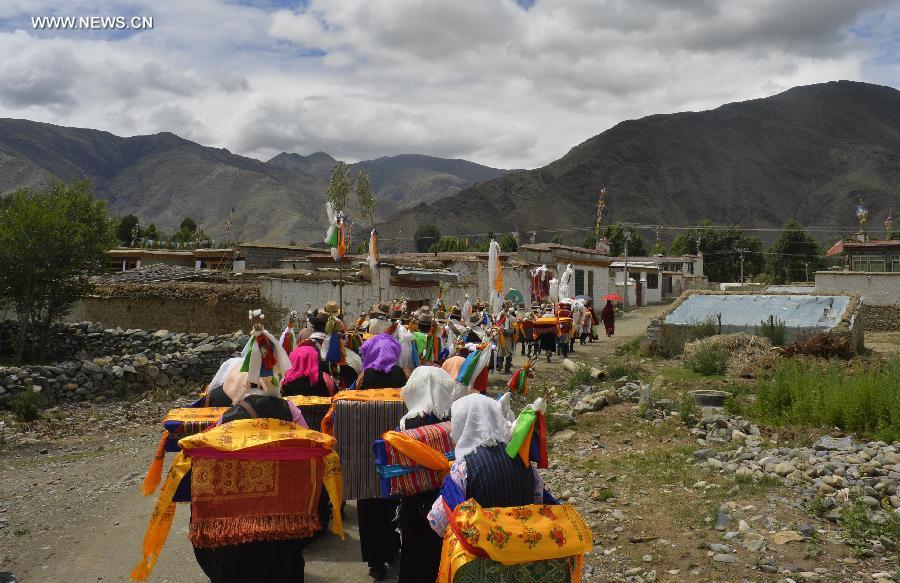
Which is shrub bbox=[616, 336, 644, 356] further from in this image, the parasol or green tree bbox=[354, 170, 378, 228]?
green tree bbox=[354, 170, 378, 228]

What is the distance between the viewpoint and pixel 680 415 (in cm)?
1084

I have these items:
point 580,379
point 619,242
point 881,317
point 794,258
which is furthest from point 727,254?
point 580,379

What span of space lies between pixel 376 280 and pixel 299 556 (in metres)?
17.0

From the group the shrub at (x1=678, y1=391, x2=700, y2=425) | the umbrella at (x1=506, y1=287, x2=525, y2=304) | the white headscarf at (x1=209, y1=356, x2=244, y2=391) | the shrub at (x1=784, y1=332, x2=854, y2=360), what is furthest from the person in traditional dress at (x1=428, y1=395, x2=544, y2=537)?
the umbrella at (x1=506, y1=287, x2=525, y2=304)

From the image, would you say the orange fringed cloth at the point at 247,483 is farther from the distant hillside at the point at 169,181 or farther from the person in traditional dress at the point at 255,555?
the distant hillside at the point at 169,181

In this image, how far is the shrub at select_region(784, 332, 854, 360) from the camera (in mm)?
15555

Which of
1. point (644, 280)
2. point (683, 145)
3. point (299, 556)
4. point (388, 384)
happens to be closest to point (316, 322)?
point (388, 384)

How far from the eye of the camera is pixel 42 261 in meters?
17.7

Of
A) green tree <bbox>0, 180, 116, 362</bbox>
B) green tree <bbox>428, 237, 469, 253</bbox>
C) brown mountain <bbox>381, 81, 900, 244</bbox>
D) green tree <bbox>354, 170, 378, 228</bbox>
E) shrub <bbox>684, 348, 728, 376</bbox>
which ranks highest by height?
brown mountain <bbox>381, 81, 900, 244</bbox>

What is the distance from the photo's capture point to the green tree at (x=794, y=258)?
62.4m

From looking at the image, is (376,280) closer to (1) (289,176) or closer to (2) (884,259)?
(2) (884,259)

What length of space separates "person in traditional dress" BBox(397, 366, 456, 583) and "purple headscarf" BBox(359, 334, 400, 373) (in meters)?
1.72

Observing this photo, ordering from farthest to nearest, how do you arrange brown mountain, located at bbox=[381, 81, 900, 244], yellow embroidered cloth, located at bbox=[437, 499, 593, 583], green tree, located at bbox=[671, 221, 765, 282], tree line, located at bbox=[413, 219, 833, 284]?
brown mountain, located at bbox=[381, 81, 900, 244] < green tree, located at bbox=[671, 221, 765, 282] < tree line, located at bbox=[413, 219, 833, 284] < yellow embroidered cloth, located at bbox=[437, 499, 593, 583]

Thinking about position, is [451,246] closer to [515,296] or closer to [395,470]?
[515,296]
